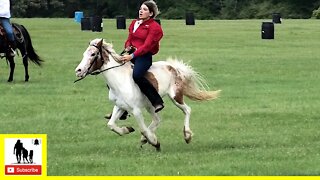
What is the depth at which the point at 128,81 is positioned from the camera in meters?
12.2

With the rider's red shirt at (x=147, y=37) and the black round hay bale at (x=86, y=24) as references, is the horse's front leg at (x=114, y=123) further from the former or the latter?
the black round hay bale at (x=86, y=24)

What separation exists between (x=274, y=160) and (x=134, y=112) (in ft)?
6.41

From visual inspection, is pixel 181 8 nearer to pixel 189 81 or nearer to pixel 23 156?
pixel 189 81

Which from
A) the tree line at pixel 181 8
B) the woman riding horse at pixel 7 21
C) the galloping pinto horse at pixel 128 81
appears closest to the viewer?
the galloping pinto horse at pixel 128 81

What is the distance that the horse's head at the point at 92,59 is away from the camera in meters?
12.0

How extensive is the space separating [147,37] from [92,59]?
2.62 ft

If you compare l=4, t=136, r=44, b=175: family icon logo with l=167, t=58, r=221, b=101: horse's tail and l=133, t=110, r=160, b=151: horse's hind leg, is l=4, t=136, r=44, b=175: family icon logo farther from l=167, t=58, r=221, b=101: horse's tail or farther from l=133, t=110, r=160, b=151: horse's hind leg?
l=167, t=58, r=221, b=101: horse's tail

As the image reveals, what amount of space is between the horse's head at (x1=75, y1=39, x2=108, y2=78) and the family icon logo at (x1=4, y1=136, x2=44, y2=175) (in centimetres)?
245

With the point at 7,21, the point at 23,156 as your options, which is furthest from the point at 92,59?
the point at 7,21

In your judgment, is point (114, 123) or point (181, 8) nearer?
point (114, 123)

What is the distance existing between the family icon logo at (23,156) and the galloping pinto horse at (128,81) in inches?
96.2

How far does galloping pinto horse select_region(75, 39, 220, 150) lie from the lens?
39.7ft

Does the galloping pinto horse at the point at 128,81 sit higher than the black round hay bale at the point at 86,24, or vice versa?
the galloping pinto horse at the point at 128,81

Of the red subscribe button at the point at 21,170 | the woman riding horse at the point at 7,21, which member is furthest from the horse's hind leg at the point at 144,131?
the woman riding horse at the point at 7,21
